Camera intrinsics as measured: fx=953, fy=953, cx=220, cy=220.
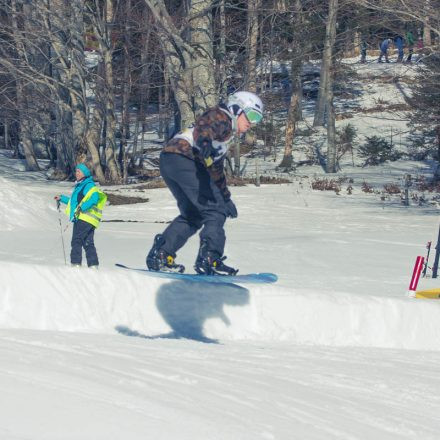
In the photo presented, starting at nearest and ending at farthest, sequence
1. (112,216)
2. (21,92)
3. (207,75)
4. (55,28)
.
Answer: (112,216) → (207,75) → (55,28) → (21,92)

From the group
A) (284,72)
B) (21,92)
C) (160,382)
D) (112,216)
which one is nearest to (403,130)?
(284,72)

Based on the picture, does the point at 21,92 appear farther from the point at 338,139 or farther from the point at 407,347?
the point at 407,347

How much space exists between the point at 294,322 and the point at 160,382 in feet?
13.8

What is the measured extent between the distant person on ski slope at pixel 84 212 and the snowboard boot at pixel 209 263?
11.2ft

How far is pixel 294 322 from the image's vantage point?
9.32 m

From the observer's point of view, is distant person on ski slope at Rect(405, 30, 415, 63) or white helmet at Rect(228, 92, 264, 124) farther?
distant person on ski slope at Rect(405, 30, 415, 63)

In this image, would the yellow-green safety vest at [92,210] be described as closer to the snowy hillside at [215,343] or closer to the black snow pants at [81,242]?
the black snow pants at [81,242]

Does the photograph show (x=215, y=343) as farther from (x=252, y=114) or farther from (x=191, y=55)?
(x=191, y=55)

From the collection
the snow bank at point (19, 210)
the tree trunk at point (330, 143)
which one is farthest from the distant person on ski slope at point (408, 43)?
the snow bank at point (19, 210)

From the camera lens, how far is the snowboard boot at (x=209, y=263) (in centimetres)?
805

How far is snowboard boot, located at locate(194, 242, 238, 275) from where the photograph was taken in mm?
8047

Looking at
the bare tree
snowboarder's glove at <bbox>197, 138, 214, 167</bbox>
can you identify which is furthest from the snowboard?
the bare tree

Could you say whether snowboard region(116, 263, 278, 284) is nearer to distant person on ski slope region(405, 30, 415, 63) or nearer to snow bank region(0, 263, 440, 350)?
snow bank region(0, 263, 440, 350)

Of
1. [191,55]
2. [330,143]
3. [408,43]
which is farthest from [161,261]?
[408,43]
